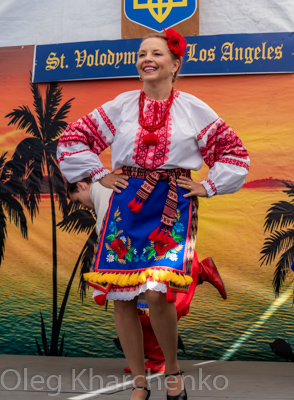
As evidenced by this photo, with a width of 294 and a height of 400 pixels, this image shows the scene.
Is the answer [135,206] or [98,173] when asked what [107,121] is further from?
[135,206]

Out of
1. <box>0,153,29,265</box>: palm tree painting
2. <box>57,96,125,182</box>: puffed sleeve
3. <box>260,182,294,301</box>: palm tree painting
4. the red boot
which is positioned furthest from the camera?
<box>0,153,29,265</box>: palm tree painting

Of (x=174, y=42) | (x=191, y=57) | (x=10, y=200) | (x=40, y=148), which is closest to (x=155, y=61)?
(x=174, y=42)

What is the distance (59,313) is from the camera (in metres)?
4.17

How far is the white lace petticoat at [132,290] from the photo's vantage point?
2426 millimetres

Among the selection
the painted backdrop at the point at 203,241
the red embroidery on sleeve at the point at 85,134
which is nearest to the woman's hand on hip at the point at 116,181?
the red embroidery on sleeve at the point at 85,134

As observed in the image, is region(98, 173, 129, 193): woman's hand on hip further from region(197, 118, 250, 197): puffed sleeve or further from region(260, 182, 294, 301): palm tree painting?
region(260, 182, 294, 301): palm tree painting

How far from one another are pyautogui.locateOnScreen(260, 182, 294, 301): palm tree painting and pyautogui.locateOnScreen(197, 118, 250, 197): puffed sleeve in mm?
1366

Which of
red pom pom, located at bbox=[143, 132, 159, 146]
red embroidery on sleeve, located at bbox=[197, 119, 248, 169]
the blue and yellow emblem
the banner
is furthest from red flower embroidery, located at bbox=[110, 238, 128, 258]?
the blue and yellow emblem

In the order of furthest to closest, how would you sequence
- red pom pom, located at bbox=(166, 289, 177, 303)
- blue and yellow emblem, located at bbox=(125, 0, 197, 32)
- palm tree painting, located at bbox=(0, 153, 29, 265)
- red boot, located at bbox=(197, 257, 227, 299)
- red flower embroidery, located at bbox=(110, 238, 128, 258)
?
palm tree painting, located at bbox=(0, 153, 29, 265), blue and yellow emblem, located at bbox=(125, 0, 197, 32), red boot, located at bbox=(197, 257, 227, 299), red flower embroidery, located at bbox=(110, 238, 128, 258), red pom pom, located at bbox=(166, 289, 177, 303)

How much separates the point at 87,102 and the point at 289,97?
1.38 metres

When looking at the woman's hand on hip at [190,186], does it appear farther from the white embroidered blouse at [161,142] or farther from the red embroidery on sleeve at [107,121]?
the red embroidery on sleeve at [107,121]

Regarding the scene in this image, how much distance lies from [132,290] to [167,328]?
0.70 feet

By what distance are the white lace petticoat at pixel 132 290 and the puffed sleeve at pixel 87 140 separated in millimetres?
505

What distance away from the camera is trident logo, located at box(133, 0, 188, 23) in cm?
405
